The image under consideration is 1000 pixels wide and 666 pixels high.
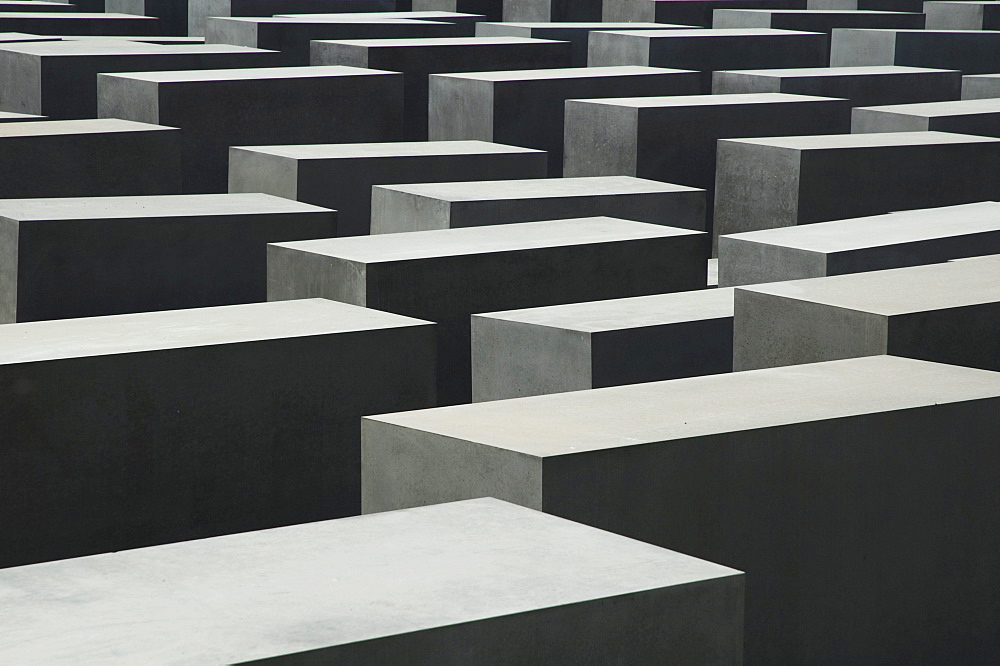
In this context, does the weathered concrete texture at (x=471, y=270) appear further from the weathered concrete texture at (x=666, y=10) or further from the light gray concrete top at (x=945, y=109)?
the weathered concrete texture at (x=666, y=10)

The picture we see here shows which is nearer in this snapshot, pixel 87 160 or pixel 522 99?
pixel 87 160

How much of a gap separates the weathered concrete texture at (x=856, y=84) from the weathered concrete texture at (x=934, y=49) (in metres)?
1.69

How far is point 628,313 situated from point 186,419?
236 centimetres

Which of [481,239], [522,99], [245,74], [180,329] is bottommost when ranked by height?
[180,329]

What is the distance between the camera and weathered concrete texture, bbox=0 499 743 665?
9.96ft

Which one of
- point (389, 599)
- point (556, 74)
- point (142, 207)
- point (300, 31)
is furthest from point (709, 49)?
point (389, 599)

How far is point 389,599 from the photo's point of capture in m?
3.27

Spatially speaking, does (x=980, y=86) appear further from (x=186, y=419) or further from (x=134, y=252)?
(x=186, y=419)

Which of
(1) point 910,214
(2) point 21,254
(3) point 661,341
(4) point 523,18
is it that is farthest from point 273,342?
(4) point 523,18

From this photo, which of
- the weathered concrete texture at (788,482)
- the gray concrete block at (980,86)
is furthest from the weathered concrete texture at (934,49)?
the weathered concrete texture at (788,482)

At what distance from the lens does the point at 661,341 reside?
275 inches

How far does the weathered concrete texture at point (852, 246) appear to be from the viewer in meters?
8.05

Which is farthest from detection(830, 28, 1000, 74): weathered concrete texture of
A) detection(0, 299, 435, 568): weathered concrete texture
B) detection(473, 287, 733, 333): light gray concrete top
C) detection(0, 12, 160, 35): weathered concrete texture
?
detection(0, 299, 435, 568): weathered concrete texture

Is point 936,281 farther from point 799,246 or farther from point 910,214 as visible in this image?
point 910,214
